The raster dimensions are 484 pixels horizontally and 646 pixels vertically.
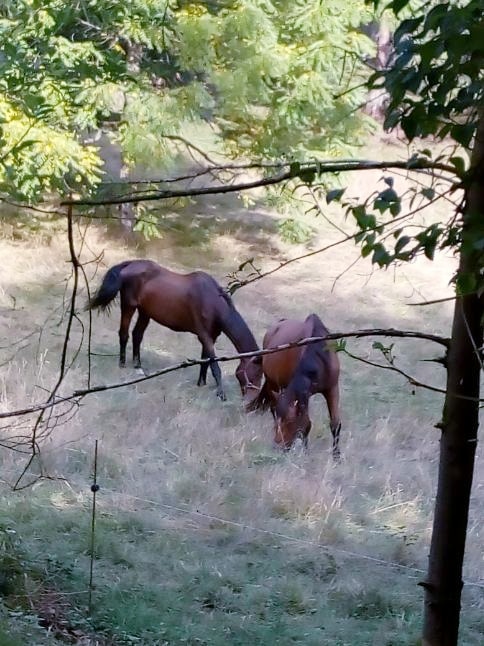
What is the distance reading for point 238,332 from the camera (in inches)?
244

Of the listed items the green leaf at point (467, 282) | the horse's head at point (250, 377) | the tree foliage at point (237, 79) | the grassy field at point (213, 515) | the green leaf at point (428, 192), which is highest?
the tree foliage at point (237, 79)

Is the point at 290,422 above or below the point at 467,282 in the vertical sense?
below

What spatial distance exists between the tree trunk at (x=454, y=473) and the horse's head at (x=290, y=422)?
3.26 m

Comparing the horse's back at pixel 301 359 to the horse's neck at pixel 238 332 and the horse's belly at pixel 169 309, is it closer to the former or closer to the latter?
the horse's neck at pixel 238 332

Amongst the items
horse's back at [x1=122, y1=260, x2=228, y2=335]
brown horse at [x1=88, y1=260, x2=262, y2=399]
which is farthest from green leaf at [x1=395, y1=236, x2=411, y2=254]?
horse's back at [x1=122, y1=260, x2=228, y2=335]

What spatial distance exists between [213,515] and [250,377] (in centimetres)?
241

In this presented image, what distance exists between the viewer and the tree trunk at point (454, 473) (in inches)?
52.2

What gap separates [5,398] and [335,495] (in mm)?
2171

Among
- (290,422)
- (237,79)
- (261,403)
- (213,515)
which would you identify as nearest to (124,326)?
(261,403)

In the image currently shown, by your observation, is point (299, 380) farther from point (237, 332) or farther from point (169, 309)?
point (169, 309)

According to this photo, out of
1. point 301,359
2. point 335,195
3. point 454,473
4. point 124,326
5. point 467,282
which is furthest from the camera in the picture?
point 124,326

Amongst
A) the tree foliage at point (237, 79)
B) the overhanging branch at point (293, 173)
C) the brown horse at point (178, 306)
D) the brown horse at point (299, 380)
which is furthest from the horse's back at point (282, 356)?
the overhanging branch at point (293, 173)

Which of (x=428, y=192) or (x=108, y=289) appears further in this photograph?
(x=108, y=289)

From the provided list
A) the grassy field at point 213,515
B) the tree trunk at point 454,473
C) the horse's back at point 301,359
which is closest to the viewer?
the tree trunk at point 454,473
